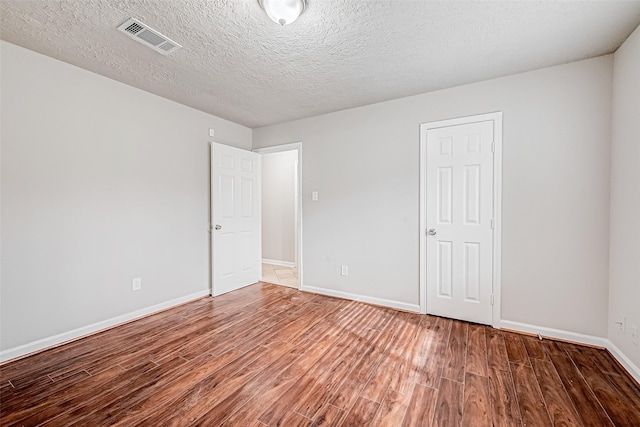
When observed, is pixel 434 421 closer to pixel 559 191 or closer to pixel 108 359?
pixel 559 191

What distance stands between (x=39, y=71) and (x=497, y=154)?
415 cm

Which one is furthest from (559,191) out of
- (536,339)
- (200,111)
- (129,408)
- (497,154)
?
(200,111)

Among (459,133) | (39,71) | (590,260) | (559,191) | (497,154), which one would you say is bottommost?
(590,260)

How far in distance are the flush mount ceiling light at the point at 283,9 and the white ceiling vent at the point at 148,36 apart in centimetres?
89

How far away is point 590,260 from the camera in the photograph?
2287mm

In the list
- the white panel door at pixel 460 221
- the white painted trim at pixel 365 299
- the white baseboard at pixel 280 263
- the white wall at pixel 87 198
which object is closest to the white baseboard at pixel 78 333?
the white wall at pixel 87 198

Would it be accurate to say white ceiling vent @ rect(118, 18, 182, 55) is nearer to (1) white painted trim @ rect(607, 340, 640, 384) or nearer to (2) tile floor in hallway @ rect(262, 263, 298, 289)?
(2) tile floor in hallway @ rect(262, 263, 298, 289)

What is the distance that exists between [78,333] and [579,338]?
450 centimetres

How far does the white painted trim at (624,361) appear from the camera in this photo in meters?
1.82

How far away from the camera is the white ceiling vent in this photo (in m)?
1.84

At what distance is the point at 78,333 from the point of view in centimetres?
243

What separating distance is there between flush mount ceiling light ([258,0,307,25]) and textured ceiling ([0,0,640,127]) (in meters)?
0.07

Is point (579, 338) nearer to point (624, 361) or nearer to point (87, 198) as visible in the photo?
point (624, 361)

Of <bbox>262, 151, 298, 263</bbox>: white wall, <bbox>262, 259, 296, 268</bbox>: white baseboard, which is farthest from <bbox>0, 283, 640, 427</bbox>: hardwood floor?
<bbox>262, 151, 298, 263</bbox>: white wall
